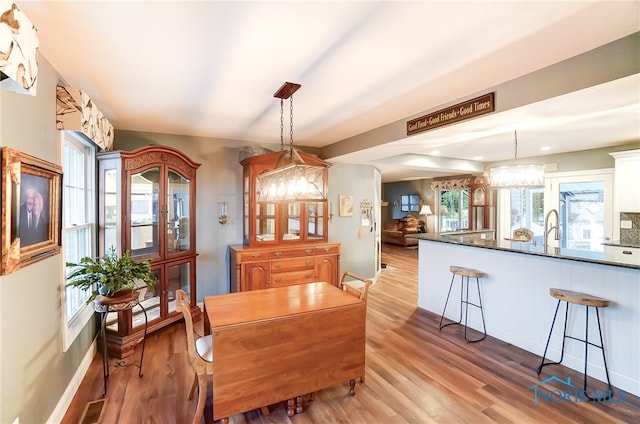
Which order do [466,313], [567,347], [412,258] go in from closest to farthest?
[567,347] → [466,313] → [412,258]

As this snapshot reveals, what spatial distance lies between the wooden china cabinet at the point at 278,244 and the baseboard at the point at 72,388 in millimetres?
1525

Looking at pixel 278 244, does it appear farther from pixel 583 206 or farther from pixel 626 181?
pixel 583 206

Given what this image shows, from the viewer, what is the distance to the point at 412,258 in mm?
7793

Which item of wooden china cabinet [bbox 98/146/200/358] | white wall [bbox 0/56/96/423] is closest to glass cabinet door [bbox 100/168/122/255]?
wooden china cabinet [bbox 98/146/200/358]

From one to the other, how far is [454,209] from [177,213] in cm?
780

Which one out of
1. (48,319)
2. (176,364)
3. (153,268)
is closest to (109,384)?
(176,364)

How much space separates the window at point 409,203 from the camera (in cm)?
998

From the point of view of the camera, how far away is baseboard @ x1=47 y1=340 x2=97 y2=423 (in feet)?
6.39

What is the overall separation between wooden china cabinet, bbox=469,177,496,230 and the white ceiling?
3.57 m

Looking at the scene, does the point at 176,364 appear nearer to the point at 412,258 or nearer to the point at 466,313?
the point at 466,313

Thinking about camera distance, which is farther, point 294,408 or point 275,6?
point 294,408

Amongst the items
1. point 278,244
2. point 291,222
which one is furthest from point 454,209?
point 278,244

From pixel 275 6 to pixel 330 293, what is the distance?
2.01 meters

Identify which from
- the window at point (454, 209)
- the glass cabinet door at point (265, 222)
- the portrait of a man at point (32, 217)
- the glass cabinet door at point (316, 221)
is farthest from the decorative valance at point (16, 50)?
the window at point (454, 209)
